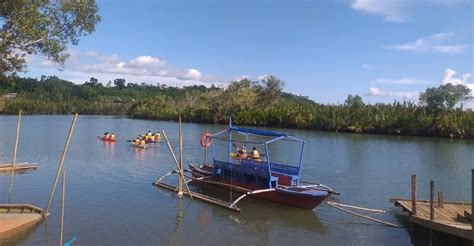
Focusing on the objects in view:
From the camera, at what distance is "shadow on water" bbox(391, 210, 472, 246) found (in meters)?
13.0

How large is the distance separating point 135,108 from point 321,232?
100124 millimetres

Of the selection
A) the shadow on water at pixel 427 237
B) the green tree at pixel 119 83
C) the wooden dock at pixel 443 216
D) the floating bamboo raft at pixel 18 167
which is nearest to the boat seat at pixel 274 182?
the wooden dock at pixel 443 216

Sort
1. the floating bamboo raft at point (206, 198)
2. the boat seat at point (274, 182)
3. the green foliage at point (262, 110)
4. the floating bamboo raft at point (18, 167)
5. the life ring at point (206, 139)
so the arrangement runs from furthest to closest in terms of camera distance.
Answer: the green foliage at point (262, 110) < the floating bamboo raft at point (18, 167) < the life ring at point (206, 139) < the boat seat at point (274, 182) < the floating bamboo raft at point (206, 198)

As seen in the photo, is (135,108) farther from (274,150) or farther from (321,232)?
(321,232)

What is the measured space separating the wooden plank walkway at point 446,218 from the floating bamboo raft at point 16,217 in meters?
11.6

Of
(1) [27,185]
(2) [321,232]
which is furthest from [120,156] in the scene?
(2) [321,232]

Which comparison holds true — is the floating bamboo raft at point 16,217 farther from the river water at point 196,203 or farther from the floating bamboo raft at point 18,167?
the floating bamboo raft at point 18,167

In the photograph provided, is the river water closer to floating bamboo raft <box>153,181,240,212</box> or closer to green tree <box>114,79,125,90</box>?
floating bamboo raft <box>153,181,240,212</box>

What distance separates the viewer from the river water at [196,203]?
565 inches

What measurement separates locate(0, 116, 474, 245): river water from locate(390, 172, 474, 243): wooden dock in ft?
2.75

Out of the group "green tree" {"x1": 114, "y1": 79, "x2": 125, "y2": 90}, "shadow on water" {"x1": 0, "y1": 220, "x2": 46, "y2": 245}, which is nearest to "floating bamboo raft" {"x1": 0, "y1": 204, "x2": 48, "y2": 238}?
"shadow on water" {"x1": 0, "y1": 220, "x2": 46, "y2": 245}

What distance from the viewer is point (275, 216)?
55.3 feet

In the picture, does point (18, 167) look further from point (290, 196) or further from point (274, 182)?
point (290, 196)

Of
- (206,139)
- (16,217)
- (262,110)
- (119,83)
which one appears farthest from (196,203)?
(119,83)
